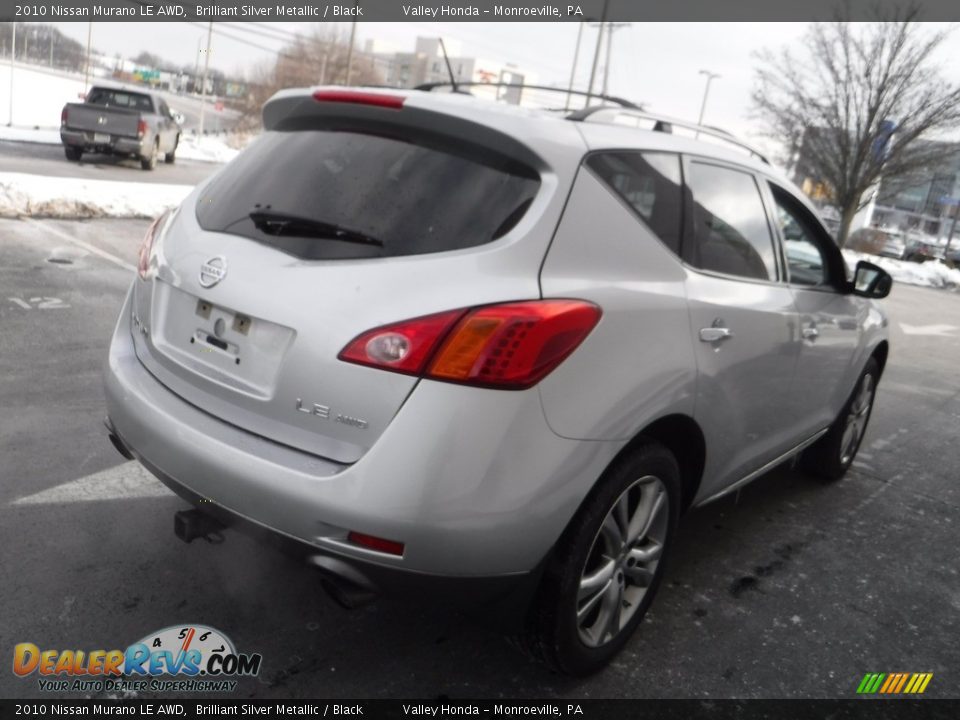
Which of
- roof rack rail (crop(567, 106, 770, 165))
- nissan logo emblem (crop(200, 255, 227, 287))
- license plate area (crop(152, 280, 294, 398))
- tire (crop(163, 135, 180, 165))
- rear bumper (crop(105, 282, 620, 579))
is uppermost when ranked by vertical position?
roof rack rail (crop(567, 106, 770, 165))

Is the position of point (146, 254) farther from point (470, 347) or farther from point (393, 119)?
point (470, 347)

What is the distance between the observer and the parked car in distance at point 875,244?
43531 millimetres

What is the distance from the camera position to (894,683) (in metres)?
2.93

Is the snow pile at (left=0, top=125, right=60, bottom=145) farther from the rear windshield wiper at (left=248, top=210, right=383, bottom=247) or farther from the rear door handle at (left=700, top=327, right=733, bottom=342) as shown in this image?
the rear door handle at (left=700, top=327, right=733, bottom=342)

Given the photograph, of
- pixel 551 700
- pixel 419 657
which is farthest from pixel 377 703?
pixel 551 700

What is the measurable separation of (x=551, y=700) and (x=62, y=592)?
1.63m

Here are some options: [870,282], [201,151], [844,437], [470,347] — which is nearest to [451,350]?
[470,347]

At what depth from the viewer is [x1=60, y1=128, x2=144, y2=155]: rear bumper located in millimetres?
18391

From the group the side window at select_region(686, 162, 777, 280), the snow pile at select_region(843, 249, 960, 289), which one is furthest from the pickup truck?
the snow pile at select_region(843, 249, 960, 289)

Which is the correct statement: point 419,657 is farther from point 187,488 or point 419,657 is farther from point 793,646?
point 793,646

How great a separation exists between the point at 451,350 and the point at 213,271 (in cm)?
83

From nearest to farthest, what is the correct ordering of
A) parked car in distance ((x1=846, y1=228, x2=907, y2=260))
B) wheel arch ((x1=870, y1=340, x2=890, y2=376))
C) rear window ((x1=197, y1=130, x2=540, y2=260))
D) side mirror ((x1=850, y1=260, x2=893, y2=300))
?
rear window ((x1=197, y1=130, x2=540, y2=260))
side mirror ((x1=850, y1=260, x2=893, y2=300))
wheel arch ((x1=870, y1=340, x2=890, y2=376))
parked car in distance ((x1=846, y1=228, x2=907, y2=260))

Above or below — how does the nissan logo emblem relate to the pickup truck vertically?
above

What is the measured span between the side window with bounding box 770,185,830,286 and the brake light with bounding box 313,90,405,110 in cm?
183
